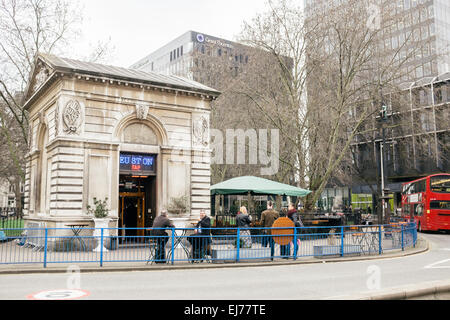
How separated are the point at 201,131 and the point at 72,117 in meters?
6.10

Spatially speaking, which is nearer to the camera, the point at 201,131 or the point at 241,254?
the point at 241,254

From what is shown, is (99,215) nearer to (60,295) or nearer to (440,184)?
(60,295)

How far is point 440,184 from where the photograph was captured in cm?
2758

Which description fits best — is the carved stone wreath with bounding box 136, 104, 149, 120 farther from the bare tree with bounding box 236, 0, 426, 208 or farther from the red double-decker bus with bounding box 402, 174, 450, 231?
the red double-decker bus with bounding box 402, 174, 450, 231

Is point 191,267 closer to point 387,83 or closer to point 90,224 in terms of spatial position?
point 90,224

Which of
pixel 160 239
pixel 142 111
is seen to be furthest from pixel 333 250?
pixel 142 111

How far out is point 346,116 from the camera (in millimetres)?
30156

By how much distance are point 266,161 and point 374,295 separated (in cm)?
2822

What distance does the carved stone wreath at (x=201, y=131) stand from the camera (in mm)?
20484

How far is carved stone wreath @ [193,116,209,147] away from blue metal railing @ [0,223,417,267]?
6490 mm

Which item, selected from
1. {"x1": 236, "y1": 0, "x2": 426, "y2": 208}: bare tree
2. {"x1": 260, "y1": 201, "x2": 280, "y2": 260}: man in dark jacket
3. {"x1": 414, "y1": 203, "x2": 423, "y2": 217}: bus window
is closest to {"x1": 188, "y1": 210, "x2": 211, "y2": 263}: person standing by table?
{"x1": 260, "y1": 201, "x2": 280, "y2": 260}: man in dark jacket

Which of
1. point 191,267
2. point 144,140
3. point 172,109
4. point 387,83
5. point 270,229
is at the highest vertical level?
point 387,83

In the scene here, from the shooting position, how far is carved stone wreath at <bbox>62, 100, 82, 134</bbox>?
17234 mm
